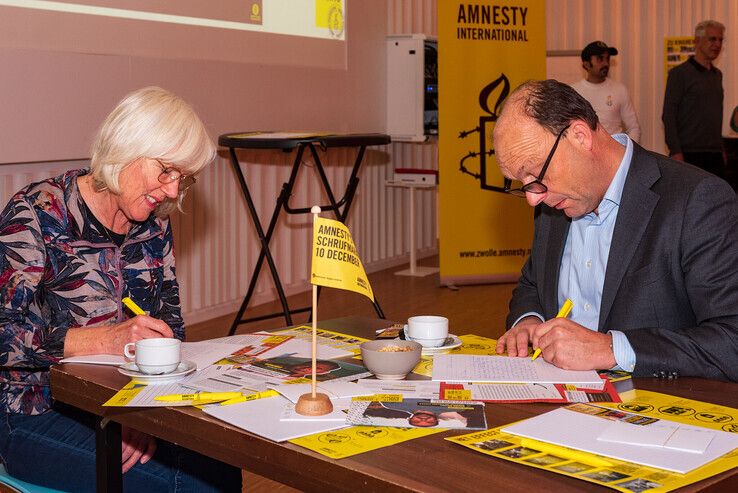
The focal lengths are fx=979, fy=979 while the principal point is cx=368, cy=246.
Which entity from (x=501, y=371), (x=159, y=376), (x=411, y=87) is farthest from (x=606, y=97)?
(x=159, y=376)

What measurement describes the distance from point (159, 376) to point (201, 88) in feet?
11.3

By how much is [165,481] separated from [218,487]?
0.14 meters

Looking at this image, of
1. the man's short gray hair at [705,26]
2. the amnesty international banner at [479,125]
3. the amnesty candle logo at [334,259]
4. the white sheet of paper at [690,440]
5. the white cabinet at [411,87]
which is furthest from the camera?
the man's short gray hair at [705,26]

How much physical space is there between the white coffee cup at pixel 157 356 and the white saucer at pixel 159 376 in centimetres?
1

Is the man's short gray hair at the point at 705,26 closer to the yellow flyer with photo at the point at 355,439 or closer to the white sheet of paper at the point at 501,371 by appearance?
the white sheet of paper at the point at 501,371

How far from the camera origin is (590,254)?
2.20m

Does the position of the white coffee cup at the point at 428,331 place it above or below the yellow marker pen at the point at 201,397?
above

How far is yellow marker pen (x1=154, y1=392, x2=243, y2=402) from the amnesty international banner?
4.77m

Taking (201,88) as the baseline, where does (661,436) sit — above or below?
below

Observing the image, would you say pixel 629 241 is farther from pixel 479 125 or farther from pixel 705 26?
pixel 705 26

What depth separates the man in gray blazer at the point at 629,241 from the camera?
178cm

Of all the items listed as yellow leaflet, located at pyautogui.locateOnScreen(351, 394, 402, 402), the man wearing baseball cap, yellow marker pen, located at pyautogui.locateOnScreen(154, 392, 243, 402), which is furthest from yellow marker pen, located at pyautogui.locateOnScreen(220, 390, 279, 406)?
the man wearing baseball cap

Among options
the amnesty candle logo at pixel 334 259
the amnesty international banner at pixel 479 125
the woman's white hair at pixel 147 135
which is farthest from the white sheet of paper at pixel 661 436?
the amnesty international banner at pixel 479 125

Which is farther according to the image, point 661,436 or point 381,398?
point 381,398
